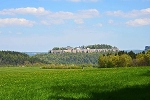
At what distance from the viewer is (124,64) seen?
407ft

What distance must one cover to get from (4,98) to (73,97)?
3.57 m

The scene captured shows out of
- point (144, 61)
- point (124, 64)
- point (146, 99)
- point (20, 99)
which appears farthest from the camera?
point (124, 64)

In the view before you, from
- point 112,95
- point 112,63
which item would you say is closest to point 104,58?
point 112,63

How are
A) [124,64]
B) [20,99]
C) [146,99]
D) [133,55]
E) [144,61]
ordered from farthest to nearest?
[133,55], [124,64], [144,61], [20,99], [146,99]

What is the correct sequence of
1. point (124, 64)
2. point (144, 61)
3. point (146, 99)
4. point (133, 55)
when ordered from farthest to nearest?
point (133, 55) < point (124, 64) < point (144, 61) < point (146, 99)

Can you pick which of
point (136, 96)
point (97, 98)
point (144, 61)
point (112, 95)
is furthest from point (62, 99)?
point (144, 61)

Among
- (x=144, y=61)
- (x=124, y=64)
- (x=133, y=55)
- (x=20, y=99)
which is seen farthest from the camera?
(x=133, y=55)

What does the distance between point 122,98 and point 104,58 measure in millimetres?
118051

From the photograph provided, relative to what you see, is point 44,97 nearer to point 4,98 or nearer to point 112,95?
point 4,98

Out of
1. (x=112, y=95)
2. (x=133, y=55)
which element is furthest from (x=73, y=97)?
(x=133, y=55)

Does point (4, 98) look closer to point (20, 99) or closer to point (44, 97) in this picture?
point (20, 99)

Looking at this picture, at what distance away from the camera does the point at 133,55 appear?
139250 millimetres

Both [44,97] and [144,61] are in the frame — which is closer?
[44,97]

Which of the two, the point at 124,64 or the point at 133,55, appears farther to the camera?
the point at 133,55
